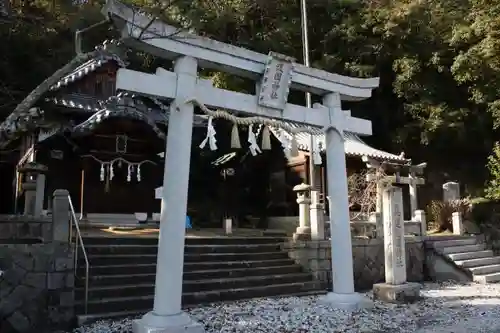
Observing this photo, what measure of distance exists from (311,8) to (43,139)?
1495 cm

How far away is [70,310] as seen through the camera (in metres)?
6.82

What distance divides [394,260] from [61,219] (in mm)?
6415

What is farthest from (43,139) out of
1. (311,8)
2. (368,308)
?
(311,8)

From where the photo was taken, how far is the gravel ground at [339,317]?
6.54 m

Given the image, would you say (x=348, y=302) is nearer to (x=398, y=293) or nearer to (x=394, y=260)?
(x=398, y=293)

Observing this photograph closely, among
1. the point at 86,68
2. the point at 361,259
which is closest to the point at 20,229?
the point at 361,259

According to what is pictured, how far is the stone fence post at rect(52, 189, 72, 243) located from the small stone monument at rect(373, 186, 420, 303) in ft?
20.3

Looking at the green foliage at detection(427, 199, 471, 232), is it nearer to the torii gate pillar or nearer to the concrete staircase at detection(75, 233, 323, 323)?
the concrete staircase at detection(75, 233, 323, 323)

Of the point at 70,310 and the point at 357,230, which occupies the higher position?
the point at 357,230

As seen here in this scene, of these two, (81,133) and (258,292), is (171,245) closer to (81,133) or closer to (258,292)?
(258,292)

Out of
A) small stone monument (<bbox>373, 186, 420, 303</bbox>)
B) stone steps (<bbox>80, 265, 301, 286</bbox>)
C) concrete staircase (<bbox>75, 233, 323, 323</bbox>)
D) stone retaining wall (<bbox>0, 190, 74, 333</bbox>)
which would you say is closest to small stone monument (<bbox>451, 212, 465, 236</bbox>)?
small stone monument (<bbox>373, 186, 420, 303</bbox>)

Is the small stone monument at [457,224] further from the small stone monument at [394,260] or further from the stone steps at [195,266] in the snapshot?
the stone steps at [195,266]

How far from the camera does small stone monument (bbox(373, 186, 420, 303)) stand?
870cm

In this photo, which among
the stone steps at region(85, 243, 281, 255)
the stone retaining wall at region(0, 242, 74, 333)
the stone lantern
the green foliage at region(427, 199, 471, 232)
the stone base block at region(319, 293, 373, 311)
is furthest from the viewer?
the green foliage at region(427, 199, 471, 232)
